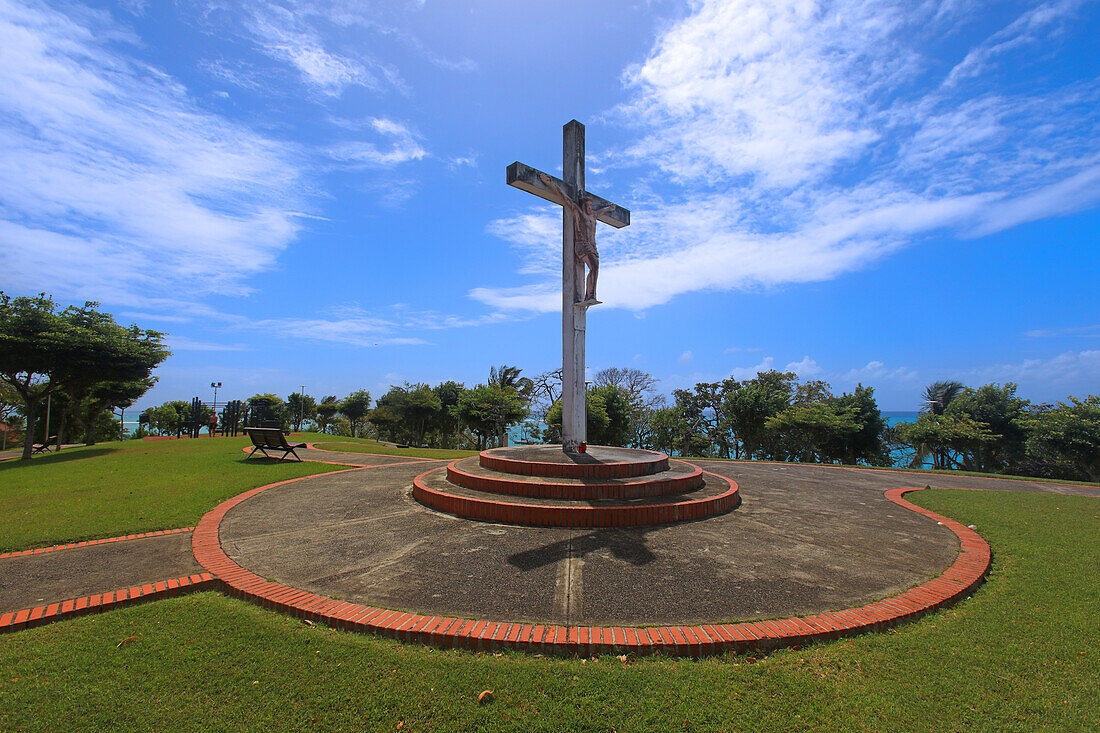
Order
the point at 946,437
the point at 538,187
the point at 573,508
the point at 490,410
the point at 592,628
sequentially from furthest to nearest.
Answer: the point at 490,410
the point at 946,437
the point at 538,187
the point at 573,508
the point at 592,628

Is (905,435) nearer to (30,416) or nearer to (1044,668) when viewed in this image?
(1044,668)

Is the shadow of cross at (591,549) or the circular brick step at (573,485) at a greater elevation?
the circular brick step at (573,485)

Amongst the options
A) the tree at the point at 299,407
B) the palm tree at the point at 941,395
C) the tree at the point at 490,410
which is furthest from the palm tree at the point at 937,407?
the tree at the point at 299,407

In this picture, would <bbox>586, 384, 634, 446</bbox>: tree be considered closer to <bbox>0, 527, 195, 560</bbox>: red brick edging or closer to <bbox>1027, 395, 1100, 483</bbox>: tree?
<bbox>1027, 395, 1100, 483</bbox>: tree

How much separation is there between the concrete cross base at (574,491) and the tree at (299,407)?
41323 mm

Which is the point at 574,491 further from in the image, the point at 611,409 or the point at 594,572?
the point at 611,409

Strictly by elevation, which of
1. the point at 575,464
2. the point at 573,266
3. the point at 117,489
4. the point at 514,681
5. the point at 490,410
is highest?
the point at 573,266

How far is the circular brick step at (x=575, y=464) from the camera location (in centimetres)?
704

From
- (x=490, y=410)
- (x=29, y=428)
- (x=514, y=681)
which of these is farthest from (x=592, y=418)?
(x=514, y=681)

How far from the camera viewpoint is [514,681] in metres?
2.66

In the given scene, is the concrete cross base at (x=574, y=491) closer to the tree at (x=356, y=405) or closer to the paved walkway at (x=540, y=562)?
the paved walkway at (x=540, y=562)

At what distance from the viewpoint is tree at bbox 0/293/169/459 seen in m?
12.5

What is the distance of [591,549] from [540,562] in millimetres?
Answer: 619

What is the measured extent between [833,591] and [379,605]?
138 inches
